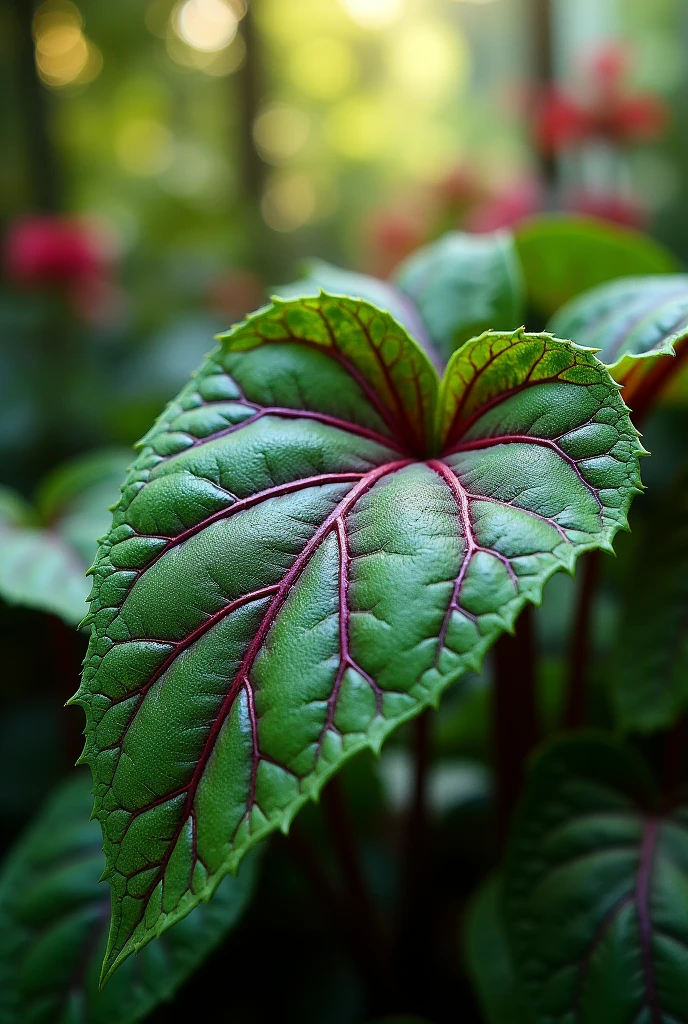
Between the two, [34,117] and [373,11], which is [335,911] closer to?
[34,117]

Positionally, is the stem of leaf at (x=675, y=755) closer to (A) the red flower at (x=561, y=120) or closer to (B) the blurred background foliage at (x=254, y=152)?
(B) the blurred background foliage at (x=254, y=152)

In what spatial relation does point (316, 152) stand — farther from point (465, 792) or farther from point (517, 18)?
point (465, 792)

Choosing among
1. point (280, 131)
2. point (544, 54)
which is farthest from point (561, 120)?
point (280, 131)

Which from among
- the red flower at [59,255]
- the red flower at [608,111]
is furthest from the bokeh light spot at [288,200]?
the red flower at [608,111]

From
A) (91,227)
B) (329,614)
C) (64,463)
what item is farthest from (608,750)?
(91,227)

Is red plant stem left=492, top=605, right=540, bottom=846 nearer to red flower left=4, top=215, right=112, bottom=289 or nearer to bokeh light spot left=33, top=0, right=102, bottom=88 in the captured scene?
red flower left=4, top=215, right=112, bottom=289

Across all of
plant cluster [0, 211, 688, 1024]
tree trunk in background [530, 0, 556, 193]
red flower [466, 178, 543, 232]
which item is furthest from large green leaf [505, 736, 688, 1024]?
tree trunk in background [530, 0, 556, 193]
